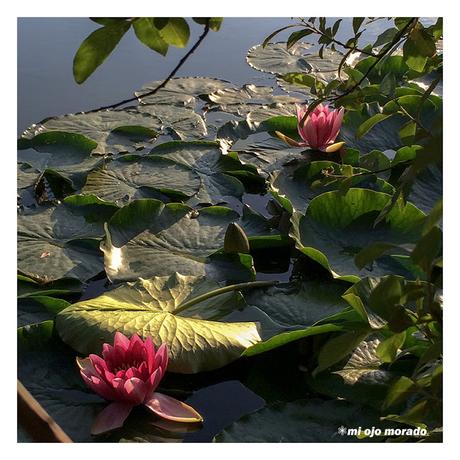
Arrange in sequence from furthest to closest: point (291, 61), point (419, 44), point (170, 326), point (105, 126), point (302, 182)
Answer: point (291, 61), point (105, 126), point (302, 182), point (170, 326), point (419, 44)

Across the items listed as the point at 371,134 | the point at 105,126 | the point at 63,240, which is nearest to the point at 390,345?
the point at 63,240

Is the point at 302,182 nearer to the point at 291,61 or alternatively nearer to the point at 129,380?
the point at 129,380

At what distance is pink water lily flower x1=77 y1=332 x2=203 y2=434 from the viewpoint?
0.93m

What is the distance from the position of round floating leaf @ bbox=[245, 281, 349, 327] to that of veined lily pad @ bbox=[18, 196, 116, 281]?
35cm

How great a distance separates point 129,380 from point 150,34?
21.4 inches

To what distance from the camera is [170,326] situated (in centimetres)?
105


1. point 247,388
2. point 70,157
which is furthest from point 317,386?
point 70,157

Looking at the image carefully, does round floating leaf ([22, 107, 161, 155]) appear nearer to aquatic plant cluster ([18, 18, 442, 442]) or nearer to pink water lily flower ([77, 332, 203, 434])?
aquatic plant cluster ([18, 18, 442, 442])

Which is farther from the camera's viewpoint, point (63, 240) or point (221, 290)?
point (63, 240)

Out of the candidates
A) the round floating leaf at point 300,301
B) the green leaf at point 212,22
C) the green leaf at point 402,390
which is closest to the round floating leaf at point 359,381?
the round floating leaf at point 300,301

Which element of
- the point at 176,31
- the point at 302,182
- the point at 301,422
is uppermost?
the point at 302,182

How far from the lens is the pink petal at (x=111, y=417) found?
0.91 m

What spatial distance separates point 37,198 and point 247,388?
83 cm

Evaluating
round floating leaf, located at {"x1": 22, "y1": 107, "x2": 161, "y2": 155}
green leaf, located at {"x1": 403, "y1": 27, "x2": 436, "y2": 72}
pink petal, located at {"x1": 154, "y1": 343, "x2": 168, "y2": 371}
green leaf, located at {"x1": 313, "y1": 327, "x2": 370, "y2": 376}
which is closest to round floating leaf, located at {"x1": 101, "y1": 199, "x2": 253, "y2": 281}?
pink petal, located at {"x1": 154, "y1": 343, "x2": 168, "y2": 371}
